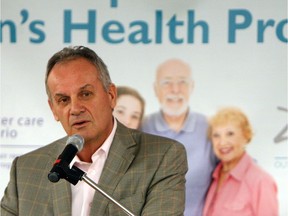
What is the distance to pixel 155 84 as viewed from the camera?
401 centimetres

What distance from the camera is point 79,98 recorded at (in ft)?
9.04

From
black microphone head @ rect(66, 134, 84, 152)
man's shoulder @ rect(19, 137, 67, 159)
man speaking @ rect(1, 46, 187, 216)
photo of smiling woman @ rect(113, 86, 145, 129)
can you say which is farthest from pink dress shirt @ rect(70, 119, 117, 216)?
photo of smiling woman @ rect(113, 86, 145, 129)

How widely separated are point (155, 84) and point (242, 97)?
1.56 feet

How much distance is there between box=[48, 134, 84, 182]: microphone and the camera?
7.25 feet

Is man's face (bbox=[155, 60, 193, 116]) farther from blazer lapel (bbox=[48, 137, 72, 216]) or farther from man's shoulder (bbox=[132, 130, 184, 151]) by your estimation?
blazer lapel (bbox=[48, 137, 72, 216])

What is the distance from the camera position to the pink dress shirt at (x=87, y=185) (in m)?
2.85

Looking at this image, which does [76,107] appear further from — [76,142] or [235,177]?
[235,177]

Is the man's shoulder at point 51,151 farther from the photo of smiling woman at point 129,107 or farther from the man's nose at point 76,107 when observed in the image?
the photo of smiling woman at point 129,107

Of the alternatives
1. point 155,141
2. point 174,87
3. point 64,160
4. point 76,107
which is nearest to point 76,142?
point 64,160

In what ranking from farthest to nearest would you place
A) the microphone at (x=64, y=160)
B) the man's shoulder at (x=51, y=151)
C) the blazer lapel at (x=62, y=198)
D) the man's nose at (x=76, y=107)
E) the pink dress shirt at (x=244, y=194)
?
the pink dress shirt at (x=244, y=194), the man's shoulder at (x=51, y=151), the blazer lapel at (x=62, y=198), the man's nose at (x=76, y=107), the microphone at (x=64, y=160)

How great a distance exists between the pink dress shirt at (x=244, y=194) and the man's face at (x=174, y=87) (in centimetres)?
39

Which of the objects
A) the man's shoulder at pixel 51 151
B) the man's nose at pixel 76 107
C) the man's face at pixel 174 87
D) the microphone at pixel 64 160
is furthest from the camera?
the man's face at pixel 174 87

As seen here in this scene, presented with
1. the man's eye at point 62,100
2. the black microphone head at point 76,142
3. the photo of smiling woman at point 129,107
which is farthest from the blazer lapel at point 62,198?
the photo of smiling woman at point 129,107

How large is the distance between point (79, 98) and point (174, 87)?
1298 millimetres
